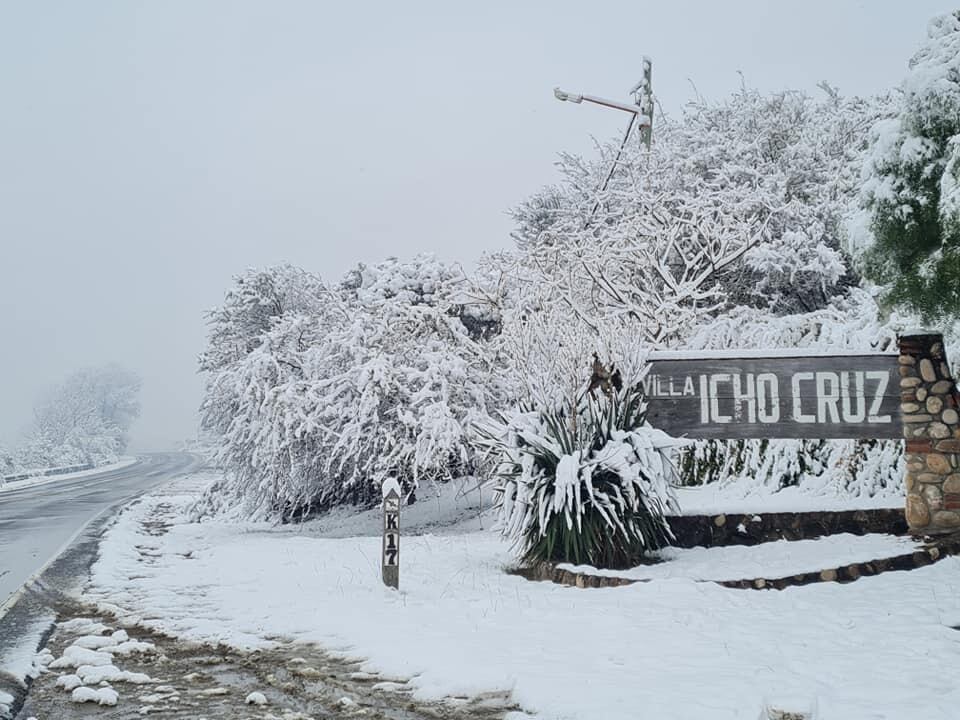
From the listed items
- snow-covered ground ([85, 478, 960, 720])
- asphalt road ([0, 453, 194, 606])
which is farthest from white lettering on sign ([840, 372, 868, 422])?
asphalt road ([0, 453, 194, 606])

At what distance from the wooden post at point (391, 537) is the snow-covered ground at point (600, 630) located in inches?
9.7

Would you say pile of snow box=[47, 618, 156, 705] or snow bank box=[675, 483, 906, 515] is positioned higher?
snow bank box=[675, 483, 906, 515]

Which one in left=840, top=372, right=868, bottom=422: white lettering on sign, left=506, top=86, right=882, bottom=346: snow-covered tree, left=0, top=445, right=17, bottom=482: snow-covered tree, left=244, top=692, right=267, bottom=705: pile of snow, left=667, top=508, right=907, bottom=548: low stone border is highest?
left=506, top=86, right=882, bottom=346: snow-covered tree

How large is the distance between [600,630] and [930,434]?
4573mm

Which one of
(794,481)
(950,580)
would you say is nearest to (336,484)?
(794,481)

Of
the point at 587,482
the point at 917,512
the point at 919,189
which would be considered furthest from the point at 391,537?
the point at 919,189

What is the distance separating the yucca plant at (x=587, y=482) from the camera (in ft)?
28.2

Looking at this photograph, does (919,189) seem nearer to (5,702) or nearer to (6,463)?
(5,702)

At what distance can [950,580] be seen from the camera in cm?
746

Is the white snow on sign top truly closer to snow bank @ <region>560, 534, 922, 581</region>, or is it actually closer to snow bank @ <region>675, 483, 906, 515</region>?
snow bank @ <region>560, 534, 922, 581</region>

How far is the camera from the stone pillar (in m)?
8.84

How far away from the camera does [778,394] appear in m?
9.68

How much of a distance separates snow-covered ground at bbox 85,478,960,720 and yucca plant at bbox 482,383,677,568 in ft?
1.90

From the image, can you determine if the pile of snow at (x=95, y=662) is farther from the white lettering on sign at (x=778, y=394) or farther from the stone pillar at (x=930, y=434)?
the stone pillar at (x=930, y=434)
